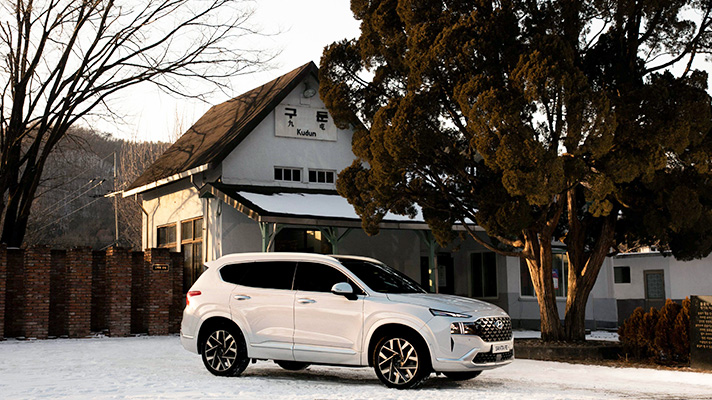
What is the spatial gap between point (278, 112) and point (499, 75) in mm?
11067

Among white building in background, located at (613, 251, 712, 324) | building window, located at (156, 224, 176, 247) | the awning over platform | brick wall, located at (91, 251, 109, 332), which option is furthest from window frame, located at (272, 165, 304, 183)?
white building in background, located at (613, 251, 712, 324)

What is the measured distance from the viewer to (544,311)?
1725 centimetres

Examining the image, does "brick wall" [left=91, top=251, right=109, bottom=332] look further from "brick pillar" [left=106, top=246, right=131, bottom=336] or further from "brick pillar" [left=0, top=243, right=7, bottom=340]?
"brick pillar" [left=0, top=243, right=7, bottom=340]

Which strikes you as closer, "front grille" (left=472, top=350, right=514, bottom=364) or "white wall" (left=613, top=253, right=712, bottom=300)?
"front grille" (left=472, top=350, right=514, bottom=364)

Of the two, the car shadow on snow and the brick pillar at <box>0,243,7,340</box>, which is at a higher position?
the brick pillar at <box>0,243,7,340</box>

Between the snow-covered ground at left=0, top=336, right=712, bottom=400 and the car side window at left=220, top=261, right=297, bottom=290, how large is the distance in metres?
1.32

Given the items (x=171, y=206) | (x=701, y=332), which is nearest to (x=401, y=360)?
(x=701, y=332)

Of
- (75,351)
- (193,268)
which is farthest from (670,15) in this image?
(193,268)

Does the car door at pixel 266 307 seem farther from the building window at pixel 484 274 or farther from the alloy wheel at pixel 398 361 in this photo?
the building window at pixel 484 274

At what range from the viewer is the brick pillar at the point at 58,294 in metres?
20.9

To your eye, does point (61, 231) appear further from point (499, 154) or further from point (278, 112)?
point (499, 154)

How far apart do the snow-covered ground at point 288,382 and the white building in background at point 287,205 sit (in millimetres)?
7932

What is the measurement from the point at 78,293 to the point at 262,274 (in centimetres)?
1048

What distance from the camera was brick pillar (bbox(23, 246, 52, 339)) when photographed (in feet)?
65.6
